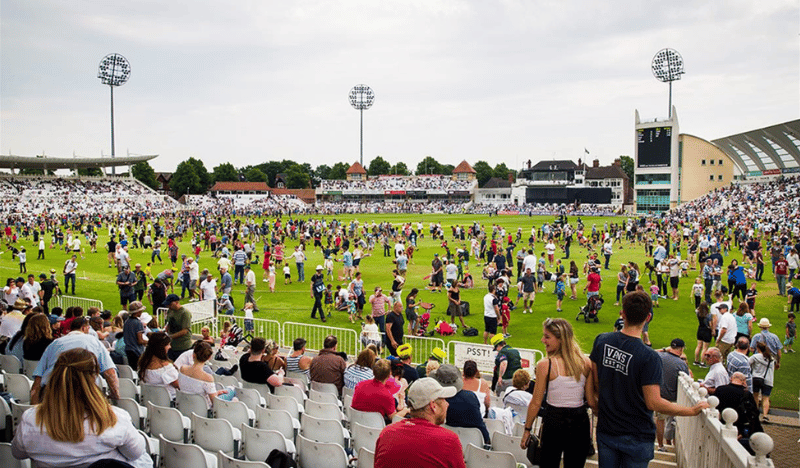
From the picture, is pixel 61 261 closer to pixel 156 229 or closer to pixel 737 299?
pixel 156 229

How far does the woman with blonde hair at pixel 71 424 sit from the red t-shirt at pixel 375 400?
10.4 ft

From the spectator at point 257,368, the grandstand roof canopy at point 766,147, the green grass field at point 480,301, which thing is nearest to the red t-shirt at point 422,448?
the spectator at point 257,368

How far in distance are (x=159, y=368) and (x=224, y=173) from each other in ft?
431

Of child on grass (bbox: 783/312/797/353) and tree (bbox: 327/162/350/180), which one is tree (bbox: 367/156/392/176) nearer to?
tree (bbox: 327/162/350/180)

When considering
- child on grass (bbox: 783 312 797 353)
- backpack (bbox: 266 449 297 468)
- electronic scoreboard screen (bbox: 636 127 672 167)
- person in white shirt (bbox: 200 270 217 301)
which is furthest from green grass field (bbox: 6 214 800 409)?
electronic scoreboard screen (bbox: 636 127 672 167)

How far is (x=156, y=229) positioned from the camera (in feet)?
135

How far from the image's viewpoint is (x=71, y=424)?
10.6 ft

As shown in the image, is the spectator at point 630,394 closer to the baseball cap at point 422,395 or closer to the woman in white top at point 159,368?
the baseball cap at point 422,395

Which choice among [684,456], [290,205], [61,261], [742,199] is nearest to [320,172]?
[290,205]

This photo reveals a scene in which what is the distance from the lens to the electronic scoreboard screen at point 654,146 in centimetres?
7921

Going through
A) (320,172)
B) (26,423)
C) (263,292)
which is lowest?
(263,292)

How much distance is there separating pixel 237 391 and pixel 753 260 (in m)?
25.6

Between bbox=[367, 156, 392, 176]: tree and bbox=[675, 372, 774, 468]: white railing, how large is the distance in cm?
14839

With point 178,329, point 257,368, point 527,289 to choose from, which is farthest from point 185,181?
point 257,368
